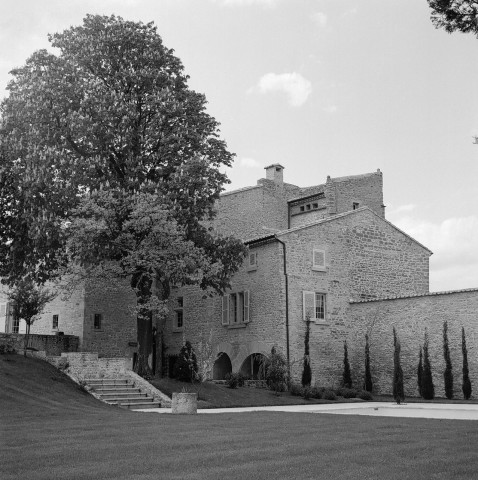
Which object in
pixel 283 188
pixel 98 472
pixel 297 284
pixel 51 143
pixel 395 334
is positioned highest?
pixel 283 188

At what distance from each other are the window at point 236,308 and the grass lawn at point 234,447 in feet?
53.8

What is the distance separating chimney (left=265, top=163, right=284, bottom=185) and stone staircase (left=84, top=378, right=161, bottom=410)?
23.3 metres

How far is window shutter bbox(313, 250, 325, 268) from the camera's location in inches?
1323

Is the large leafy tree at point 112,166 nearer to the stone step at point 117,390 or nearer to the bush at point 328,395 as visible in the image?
the stone step at point 117,390

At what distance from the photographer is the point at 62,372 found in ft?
83.8

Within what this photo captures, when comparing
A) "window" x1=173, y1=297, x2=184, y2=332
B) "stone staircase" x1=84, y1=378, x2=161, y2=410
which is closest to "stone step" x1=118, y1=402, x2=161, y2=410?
"stone staircase" x1=84, y1=378, x2=161, y2=410

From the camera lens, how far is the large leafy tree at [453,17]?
36.5 feet

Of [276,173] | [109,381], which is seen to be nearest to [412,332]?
[109,381]

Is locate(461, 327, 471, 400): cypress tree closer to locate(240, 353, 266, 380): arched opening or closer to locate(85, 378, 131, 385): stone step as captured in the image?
locate(240, 353, 266, 380): arched opening

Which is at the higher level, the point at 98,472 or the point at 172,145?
the point at 172,145

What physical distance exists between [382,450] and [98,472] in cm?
439

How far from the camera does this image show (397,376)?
27.7m

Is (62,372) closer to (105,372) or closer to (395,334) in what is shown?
(105,372)

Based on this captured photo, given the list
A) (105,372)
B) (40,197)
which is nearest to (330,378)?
(105,372)
